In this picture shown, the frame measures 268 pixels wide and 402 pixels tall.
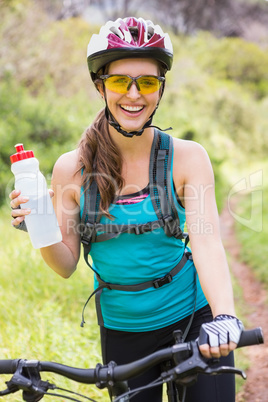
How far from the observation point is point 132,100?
7.27ft

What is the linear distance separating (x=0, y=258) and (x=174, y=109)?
1416cm

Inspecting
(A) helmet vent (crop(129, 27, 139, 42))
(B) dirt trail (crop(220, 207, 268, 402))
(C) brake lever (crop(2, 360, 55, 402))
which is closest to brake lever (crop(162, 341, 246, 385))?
(C) brake lever (crop(2, 360, 55, 402))

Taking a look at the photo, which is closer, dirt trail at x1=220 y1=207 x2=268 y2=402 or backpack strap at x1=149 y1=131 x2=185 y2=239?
backpack strap at x1=149 y1=131 x2=185 y2=239

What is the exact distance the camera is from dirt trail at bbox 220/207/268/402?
4.59 m

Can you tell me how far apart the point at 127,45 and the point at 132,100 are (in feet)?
0.85

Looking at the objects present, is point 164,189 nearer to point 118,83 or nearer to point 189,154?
point 189,154

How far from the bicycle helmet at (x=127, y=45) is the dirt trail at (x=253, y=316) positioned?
334 cm

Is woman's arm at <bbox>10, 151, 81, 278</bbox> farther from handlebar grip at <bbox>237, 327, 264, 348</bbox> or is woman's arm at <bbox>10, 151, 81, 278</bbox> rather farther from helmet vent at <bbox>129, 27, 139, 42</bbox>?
handlebar grip at <bbox>237, 327, 264, 348</bbox>

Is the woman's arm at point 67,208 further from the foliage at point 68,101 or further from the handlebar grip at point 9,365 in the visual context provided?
the foliage at point 68,101

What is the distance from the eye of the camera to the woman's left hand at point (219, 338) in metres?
1.53

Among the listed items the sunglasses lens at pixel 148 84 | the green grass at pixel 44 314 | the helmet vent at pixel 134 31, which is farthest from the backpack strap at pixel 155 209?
the green grass at pixel 44 314

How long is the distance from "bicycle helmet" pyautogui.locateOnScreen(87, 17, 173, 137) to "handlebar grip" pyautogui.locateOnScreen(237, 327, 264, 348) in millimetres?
1125

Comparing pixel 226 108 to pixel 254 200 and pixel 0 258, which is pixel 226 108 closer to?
pixel 254 200

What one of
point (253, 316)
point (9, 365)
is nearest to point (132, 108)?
point (9, 365)
